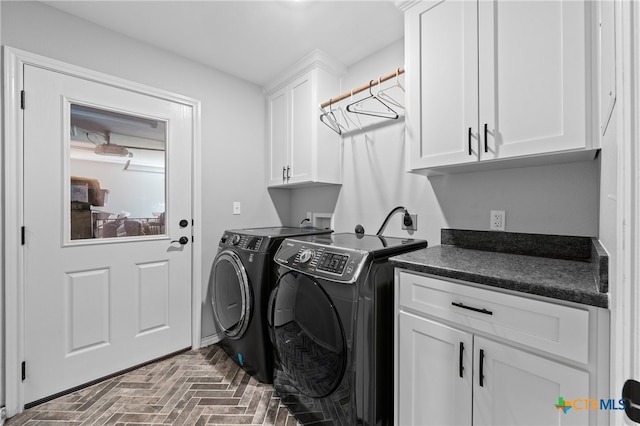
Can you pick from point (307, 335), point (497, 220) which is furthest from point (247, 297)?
point (497, 220)

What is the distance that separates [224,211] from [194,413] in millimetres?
1499

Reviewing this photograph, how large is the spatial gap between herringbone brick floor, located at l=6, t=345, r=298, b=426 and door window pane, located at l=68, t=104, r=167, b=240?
1.02 metres

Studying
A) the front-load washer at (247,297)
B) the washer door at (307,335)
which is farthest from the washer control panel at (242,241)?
the washer door at (307,335)

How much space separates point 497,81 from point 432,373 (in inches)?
52.1

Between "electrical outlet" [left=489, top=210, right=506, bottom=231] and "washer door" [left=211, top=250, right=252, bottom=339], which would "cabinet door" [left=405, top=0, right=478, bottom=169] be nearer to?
"electrical outlet" [left=489, top=210, right=506, bottom=231]

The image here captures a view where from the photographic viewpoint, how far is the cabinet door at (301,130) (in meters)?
2.22

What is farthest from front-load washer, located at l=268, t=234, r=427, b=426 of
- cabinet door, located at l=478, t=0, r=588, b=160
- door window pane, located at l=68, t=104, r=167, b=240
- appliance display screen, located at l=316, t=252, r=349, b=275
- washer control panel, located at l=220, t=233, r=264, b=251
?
door window pane, located at l=68, t=104, r=167, b=240

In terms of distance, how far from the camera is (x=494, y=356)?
97 cm

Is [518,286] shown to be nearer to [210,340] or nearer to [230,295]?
[230,295]

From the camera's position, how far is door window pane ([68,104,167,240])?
5.89 feet

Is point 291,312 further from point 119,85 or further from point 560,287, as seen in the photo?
point 119,85

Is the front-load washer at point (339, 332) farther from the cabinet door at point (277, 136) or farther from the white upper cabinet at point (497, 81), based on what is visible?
the cabinet door at point (277, 136)

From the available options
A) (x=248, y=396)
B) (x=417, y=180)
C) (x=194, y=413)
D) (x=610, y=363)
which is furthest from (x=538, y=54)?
(x=194, y=413)

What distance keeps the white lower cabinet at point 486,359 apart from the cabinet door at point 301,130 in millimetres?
1313
